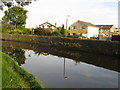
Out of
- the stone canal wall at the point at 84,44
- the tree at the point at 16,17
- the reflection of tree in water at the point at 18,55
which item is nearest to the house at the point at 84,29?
the tree at the point at 16,17

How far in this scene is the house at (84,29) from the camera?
192 feet

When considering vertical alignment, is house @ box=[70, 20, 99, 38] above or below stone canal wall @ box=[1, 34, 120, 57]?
→ above

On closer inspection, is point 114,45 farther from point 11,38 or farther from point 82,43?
point 11,38

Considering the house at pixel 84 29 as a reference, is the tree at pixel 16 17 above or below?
above

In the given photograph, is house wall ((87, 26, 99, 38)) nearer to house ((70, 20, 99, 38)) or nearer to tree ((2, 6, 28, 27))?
house ((70, 20, 99, 38))

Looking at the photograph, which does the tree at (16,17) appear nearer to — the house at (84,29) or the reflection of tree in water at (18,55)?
the house at (84,29)

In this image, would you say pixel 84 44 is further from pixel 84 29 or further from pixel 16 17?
pixel 16 17

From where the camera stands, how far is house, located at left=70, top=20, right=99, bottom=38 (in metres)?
58.6

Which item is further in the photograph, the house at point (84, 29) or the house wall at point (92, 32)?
the house wall at point (92, 32)

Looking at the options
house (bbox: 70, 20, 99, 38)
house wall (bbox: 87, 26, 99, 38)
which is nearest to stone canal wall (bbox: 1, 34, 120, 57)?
house (bbox: 70, 20, 99, 38)

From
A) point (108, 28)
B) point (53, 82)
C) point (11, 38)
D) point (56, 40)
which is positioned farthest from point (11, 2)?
point (108, 28)

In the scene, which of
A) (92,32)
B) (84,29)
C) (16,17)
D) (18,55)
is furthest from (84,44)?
(16,17)

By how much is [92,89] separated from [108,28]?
64.6 meters

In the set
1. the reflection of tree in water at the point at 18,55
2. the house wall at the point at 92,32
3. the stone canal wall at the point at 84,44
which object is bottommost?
the reflection of tree in water at the point at 18,55
